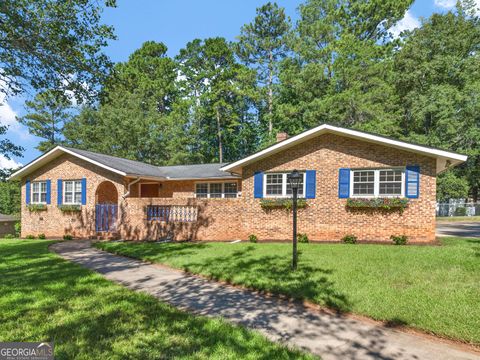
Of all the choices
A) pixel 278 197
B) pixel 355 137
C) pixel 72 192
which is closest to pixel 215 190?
pixel 278 197

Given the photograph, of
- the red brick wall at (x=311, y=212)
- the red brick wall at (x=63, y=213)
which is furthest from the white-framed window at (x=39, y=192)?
the red brick wall at (x=311, y=212)

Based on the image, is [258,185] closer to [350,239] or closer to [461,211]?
[350,239]

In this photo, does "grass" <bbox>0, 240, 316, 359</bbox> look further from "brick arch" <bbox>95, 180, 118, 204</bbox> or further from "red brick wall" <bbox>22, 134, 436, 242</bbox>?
"brick arch" <bbox>95, 180, 118, 204</bbox>

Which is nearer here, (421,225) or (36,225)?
(421,225)

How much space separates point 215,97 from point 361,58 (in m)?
17.0

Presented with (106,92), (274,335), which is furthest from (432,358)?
(106,92)

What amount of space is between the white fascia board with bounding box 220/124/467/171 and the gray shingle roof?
4.53 meters

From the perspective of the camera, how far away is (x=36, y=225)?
1831 centimetres

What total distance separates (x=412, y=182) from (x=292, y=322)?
944 cm

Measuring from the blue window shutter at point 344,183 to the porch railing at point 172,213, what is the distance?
22.2 feet

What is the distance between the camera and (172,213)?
1423 cm

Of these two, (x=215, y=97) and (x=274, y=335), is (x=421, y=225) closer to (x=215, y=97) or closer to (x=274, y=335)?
(x=274, y=335)

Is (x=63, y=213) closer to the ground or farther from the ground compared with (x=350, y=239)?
farther from the ground

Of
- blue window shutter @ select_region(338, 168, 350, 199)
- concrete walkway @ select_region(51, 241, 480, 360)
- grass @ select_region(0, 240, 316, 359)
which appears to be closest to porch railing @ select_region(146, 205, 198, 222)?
concrete walkway @ select_region(51, 241, 480, 360)
